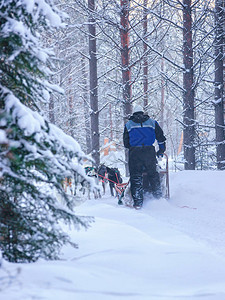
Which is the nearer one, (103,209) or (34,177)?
(34,177)

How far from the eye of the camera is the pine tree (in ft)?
7.83

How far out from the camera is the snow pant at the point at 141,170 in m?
6.76

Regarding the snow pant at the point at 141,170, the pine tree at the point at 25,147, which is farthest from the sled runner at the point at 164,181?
the pine tree at the point at 25,147

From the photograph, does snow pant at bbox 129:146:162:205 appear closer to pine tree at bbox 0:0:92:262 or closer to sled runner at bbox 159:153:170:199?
sled runner at bbox 159:153:170:199

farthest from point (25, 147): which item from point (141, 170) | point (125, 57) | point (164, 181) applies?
point (125, 57)

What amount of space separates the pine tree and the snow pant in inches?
159

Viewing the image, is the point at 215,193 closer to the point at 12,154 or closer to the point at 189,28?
the point at 189,28

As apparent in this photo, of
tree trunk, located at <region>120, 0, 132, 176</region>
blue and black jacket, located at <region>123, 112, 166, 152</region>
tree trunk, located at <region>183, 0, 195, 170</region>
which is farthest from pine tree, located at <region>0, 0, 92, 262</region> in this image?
tree trunk, located at <region>120, 0, 132, 176</region>

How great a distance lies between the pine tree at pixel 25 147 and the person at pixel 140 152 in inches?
159

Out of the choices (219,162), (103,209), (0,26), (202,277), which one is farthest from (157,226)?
(219,162)

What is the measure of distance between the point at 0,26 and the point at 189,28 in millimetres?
7263

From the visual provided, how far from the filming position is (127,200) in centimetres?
718

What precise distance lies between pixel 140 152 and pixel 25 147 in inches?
182

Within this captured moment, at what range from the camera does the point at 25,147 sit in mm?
2410
